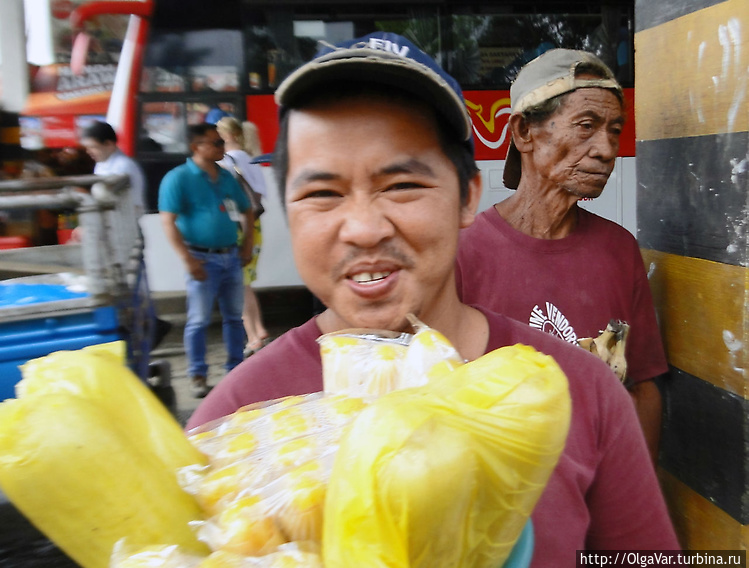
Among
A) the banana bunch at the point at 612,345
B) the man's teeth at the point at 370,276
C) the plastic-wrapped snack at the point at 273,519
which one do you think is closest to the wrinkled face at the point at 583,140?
the banana bunch at the point at 612,345

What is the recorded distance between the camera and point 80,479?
643mm

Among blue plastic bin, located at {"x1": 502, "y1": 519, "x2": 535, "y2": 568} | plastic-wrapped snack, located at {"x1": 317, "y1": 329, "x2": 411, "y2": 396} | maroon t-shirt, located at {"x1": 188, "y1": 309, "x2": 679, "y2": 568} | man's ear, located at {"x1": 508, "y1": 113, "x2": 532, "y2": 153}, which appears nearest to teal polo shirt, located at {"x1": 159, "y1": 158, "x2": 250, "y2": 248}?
man's ear, located at {"x1": 508, "y1": 113, "x2": 532, "y2": 153}

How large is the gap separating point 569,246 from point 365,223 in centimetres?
117

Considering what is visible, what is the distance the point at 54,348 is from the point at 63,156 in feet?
11.7

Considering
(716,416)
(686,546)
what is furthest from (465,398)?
(686,546)

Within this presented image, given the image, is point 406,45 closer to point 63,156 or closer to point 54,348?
point 54,348

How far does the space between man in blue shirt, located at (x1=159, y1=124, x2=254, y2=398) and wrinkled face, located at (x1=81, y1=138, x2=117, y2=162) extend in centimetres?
65

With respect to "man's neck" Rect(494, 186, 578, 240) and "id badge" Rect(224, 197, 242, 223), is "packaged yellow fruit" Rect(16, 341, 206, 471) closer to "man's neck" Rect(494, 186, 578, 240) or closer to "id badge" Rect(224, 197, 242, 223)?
"man's neck" Rect(494, 186, 578, 240)

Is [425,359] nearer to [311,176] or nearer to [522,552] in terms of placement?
[522,552]

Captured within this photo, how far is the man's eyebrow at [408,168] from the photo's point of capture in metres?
1.00

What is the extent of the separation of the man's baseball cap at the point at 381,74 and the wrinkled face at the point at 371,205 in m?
0.03

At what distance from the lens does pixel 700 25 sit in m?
1.75

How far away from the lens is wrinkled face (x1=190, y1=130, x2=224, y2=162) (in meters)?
4.93

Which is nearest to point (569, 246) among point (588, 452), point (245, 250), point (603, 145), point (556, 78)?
point (603, 145)
